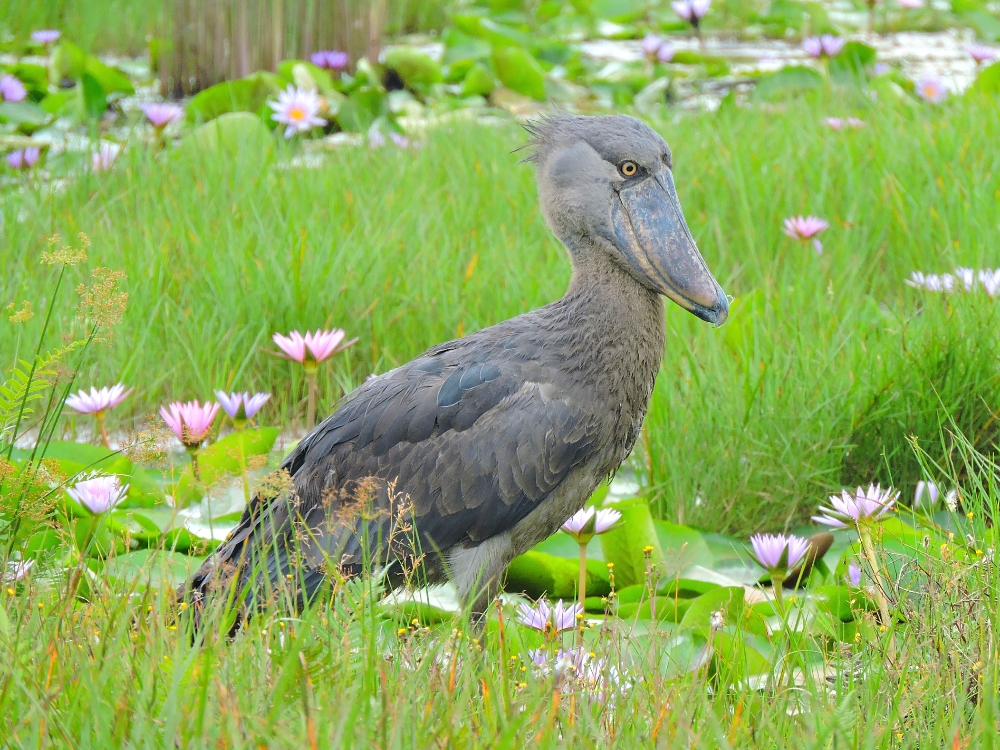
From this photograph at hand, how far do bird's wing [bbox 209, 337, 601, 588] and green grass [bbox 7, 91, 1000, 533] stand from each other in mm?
667

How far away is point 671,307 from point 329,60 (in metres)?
3.56

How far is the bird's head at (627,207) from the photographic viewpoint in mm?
2545

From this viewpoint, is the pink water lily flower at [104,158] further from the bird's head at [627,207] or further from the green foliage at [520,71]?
the bird's head at [627,207]

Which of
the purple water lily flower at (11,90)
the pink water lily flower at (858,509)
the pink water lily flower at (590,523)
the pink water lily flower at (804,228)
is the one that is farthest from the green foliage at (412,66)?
the pink water lily flower at (858,509)

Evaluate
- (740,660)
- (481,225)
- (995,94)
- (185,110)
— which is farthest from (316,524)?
(995,94)

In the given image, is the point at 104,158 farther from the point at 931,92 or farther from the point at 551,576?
the point at 931,92

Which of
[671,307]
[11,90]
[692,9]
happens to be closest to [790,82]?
[692,9]

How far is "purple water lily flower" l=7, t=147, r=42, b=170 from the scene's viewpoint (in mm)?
4828

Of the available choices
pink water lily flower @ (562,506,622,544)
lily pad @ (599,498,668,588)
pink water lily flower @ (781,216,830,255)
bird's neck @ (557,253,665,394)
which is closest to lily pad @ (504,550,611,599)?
lily pad @ (599,498,668,588)

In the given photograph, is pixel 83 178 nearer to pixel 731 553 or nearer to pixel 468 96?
pixel 468 96

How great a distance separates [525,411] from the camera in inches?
97.3

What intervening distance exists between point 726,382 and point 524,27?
6344mm

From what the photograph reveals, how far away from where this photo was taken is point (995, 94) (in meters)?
5.61

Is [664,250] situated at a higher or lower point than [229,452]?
higher
